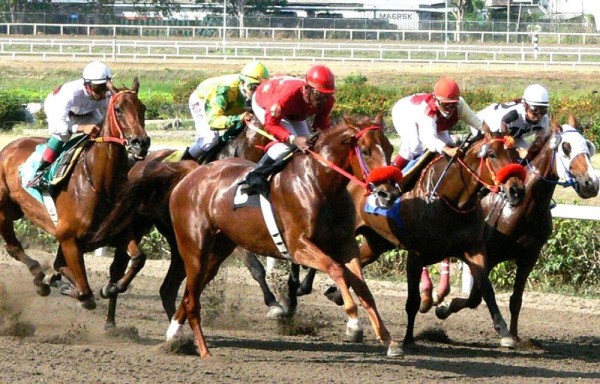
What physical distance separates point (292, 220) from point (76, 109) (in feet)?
7.03

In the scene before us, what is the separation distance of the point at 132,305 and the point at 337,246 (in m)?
3.27

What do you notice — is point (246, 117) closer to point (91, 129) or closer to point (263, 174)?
point (91, 129)

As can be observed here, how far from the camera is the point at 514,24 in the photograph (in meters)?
45.1

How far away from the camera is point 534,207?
7527mm

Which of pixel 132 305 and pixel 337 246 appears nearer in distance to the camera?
pixel 337 246

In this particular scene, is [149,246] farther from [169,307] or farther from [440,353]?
[440,353]

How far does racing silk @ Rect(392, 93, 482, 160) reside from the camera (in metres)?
7.41

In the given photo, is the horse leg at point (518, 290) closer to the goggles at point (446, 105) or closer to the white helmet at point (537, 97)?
the white helmet at point (537, 97)

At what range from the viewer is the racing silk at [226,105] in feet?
28.0

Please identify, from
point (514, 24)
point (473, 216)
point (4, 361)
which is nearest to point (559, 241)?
point (473, 216)

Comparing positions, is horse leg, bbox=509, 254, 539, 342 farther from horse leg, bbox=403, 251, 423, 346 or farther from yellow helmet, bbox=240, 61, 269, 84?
yellow helmet, bbox=240, 61, 269, 84

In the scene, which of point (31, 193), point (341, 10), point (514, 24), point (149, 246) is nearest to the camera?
point (31, 193)

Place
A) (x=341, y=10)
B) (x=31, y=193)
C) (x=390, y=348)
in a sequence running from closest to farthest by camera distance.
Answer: (x=390, y=348) → (x=31, y=193) → (x=341, y=10)

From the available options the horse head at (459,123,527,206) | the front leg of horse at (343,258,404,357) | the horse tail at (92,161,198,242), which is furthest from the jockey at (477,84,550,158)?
the horse tail at (92,161,198,242)
